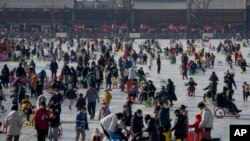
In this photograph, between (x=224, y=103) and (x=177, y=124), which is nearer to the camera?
(x=177, y=124)

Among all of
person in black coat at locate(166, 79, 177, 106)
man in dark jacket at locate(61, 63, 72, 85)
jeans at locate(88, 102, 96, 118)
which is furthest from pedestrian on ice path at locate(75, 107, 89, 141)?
man in dark jacket at locate(61, 63, 72, 85)

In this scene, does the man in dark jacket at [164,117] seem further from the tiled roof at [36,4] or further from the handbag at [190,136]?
the tiled roof at [36,4]

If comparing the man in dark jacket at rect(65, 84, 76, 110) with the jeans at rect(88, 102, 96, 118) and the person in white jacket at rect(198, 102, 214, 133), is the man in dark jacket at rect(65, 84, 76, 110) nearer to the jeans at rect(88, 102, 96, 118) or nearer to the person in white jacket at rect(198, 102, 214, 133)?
the jeans at rect(88, 102, 96, 118)

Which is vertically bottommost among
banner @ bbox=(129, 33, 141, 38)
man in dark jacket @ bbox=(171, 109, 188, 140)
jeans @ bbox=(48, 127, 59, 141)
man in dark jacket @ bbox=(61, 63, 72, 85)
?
jeans @ bbox=(48, 127, 59, 141)

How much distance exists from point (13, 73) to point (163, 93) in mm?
10267

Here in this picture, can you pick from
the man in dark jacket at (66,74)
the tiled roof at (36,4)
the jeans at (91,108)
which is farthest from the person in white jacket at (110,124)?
the tiled roof at (36,4)

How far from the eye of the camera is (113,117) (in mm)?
17250

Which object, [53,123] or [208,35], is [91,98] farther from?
[208,35]

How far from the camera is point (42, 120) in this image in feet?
60.5

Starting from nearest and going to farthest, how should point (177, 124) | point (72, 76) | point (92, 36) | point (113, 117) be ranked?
point (113, 117) → point (177, 124) → point (72, 76) → point (92, 36)

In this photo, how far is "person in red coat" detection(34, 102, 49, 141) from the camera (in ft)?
60.4

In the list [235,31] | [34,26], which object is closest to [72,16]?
[34,26]

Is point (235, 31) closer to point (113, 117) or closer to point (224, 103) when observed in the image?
point (224, 103)

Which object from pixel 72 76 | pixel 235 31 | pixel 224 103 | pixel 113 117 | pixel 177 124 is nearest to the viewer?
pixel 113 117
